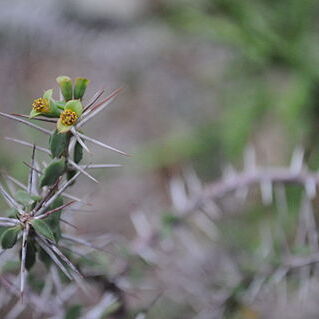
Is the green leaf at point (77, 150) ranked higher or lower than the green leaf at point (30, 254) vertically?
higher

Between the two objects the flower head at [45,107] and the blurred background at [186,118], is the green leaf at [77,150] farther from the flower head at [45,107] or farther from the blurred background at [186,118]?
the blurred background at [186,118]

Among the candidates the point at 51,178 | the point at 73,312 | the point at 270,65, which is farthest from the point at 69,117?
the point at 270,65

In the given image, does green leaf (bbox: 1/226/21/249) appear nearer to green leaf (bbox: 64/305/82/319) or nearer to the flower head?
the flower head

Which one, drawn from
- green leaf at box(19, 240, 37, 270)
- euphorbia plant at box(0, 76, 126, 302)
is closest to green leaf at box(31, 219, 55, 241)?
euphorbia plant at box(0, 76, 126, 302)

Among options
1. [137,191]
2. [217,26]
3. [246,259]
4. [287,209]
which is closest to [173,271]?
[246,259]

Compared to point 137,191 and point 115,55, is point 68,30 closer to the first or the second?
point 115,55

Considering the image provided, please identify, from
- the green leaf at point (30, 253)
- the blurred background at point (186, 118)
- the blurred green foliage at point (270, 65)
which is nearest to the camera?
the green leaf at point (30, 253)

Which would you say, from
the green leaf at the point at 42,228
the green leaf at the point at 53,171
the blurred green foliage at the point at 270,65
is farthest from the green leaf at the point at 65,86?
the blurred green foliage at the point at 270,65
